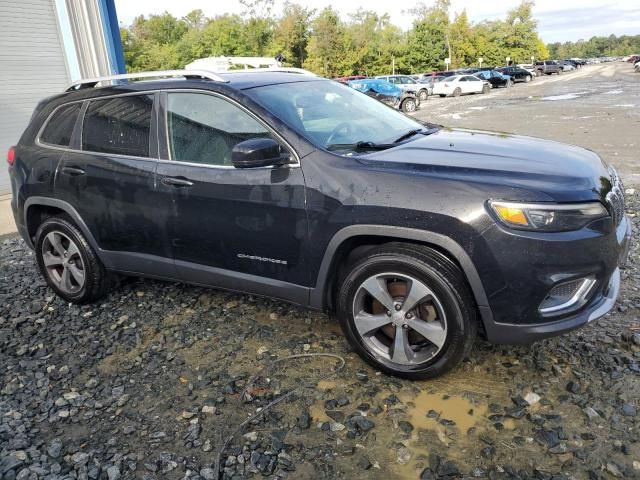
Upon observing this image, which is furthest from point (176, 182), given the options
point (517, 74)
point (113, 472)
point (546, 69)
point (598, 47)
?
point (598, 47)

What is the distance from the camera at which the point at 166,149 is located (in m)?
3.60

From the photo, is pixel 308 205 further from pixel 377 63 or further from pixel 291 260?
pixel 377 63

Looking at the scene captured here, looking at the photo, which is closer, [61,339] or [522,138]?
[522,138]

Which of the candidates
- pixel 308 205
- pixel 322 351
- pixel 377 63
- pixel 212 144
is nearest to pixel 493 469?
pixel 322 351

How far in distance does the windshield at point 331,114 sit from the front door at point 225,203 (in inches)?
7.5

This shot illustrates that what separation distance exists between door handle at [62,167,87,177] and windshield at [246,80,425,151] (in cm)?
149

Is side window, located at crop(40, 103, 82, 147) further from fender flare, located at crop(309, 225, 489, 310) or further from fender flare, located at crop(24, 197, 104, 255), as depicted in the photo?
fender flare, located at crop(309, 225, 489, 310)

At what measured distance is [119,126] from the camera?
12.7 feet

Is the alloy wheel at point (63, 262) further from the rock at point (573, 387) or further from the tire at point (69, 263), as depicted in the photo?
the rock at point (573, 387)

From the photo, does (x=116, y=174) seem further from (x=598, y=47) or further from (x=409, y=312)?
(x=598, y=47)

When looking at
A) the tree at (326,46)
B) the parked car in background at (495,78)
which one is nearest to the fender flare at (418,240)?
the parked car in background at (495,78)

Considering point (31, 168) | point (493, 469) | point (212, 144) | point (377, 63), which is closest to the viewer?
point (493, 469)

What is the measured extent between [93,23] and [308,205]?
910 centimetres

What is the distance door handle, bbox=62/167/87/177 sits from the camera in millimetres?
3954
